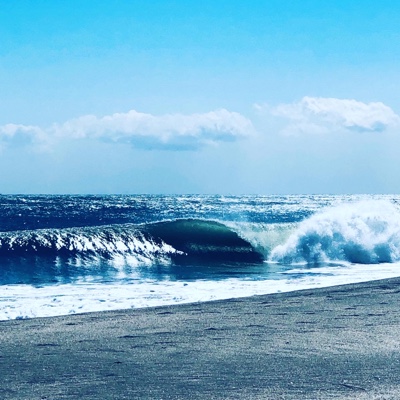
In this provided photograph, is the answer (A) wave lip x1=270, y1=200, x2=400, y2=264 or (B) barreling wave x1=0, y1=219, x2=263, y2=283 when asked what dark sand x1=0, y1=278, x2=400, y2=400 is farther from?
(A) wave lip x1=270, y1=200, x2=400, y2=264

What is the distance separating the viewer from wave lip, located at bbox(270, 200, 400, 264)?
19.6 meters

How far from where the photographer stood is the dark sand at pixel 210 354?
4.23 metres

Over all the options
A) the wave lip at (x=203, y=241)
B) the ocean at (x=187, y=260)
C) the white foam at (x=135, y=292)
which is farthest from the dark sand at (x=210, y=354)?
the wave lip at (x=203, y=241)

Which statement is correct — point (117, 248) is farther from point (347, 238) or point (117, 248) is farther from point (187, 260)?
point (347, 238)

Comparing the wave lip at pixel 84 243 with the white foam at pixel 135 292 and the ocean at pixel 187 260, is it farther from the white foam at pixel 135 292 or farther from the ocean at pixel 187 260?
the white foam at pixel 135 292

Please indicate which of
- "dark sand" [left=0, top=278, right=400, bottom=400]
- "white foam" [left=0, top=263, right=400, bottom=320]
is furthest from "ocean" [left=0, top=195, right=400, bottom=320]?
"dark sand" [left=0, top=278, right=400, bottom=400]

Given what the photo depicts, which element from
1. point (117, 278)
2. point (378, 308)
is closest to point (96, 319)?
point (378, 308)

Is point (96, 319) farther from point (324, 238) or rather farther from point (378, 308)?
point (324, 238)

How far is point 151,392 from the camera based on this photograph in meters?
4.18

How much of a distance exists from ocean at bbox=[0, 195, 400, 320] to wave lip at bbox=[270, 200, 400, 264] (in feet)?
0.12

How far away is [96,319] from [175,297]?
9.99 ft

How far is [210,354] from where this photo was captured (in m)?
5.29

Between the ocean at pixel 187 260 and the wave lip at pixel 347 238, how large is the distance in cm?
4

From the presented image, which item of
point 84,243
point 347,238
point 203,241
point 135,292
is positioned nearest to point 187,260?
point 203,241
